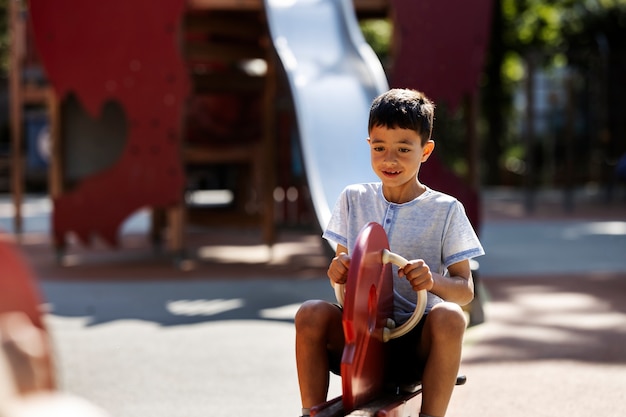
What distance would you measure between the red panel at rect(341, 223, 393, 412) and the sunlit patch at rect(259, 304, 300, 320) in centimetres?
291

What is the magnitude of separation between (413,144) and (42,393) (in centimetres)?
182

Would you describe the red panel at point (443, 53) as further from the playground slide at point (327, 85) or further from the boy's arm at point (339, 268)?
the boy's arm at point (339, 268)

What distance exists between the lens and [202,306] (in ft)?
21.2

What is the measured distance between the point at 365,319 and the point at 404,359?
0.38m

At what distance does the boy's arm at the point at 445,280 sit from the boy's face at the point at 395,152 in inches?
12.7

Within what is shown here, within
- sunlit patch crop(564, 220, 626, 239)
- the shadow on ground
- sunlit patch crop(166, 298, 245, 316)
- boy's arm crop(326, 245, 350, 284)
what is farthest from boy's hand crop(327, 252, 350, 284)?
sunlit patch crop(564, 220, 626, 239)

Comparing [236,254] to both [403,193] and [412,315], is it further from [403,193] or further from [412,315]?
[412,315]

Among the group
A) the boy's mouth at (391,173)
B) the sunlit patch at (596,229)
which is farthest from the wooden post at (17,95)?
the boy's mouth at (391,173)

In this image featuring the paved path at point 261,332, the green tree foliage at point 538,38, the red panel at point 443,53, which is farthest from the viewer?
the green tree foliage at point 538,38

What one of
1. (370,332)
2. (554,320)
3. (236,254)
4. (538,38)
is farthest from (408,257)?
(538,38)

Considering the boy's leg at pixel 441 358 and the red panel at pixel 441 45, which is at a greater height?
the red panel at pixel 441 45

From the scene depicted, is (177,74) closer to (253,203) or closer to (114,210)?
(114,210)

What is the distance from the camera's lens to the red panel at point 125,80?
27.8 ft

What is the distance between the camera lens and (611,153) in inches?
693
